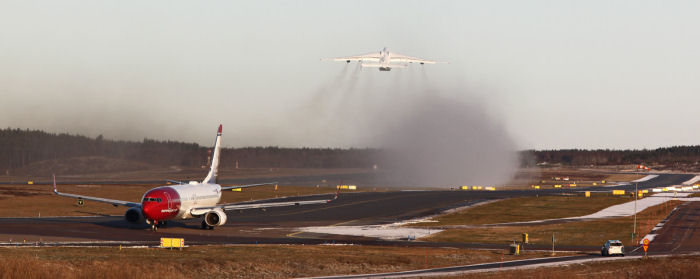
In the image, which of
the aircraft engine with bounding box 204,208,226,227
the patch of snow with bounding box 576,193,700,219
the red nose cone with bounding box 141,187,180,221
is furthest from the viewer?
the patch of snow with bounding box 576,193,700,219

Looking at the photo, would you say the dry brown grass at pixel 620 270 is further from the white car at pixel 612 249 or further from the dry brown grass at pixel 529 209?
the dry brown grass at pixel 529 209

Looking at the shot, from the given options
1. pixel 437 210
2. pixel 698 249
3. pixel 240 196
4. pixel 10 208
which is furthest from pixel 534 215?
pixel 10 208

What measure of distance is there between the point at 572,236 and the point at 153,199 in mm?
47455

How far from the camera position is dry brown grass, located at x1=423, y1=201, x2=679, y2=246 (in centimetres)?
8425

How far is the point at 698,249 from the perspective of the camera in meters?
77.1

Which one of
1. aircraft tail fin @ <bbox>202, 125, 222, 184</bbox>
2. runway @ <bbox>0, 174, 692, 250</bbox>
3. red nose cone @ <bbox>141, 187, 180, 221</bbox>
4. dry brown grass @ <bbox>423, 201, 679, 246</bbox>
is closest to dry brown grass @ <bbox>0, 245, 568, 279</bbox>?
runway @ <bbox>0, 174, 692, 250</bbox>

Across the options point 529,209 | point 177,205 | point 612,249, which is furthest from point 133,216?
point 529,209

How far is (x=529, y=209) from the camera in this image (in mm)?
124562

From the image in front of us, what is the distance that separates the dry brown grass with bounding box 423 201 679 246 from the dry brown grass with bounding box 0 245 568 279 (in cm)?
1294

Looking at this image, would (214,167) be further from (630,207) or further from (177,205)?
(630,207)

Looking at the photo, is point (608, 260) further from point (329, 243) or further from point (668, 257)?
point (329, 243)

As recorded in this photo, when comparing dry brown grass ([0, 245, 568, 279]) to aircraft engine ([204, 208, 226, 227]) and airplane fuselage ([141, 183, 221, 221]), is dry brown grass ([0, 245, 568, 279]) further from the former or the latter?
aircraft engine ([204, 208, 226, 227])

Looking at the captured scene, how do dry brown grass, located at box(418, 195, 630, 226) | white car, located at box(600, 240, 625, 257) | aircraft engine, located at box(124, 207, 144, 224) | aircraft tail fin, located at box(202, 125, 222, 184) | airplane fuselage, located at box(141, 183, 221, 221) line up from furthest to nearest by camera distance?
dry brown grass, located at box(418, 195, 630, 226), aircraft tail fin, located at box(202, 125, 222, 184), aircraft engine, located at box(124, 207, 144, 224), airplane fuselage, located at box(141, 183, 221, 221), white car, located at box(600, 240, 625, 257)

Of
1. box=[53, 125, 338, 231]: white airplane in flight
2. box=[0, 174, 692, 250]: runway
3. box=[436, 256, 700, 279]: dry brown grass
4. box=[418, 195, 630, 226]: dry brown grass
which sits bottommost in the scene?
box=[436, 256, 700, 279]: dry brown grass
